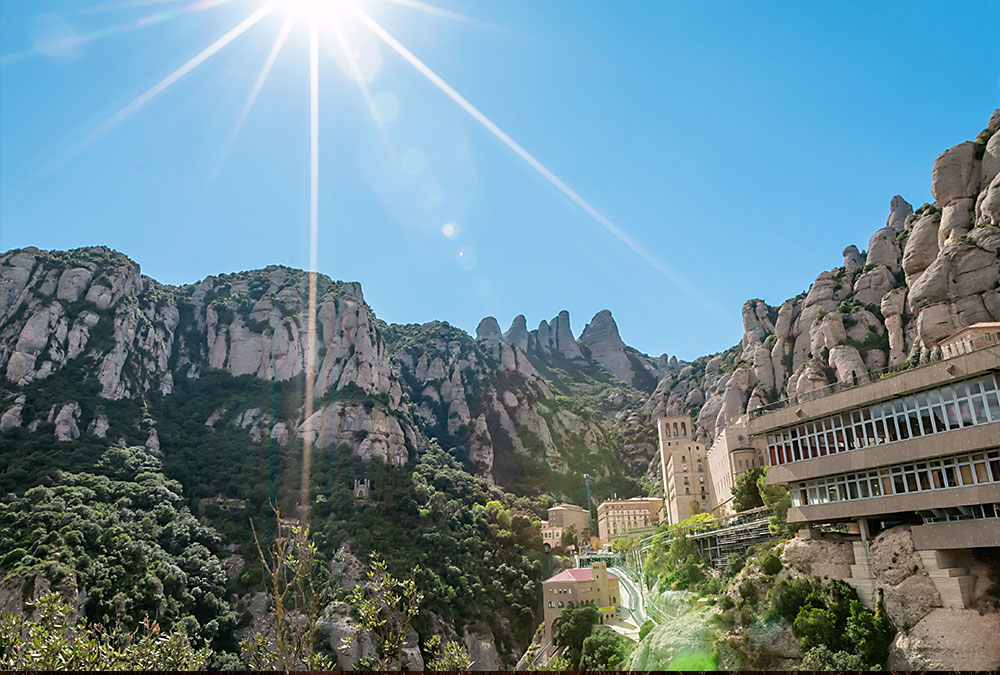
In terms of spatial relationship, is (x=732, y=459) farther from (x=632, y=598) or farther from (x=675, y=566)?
(x=632, y=598)

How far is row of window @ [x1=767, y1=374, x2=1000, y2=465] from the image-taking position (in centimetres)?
2205

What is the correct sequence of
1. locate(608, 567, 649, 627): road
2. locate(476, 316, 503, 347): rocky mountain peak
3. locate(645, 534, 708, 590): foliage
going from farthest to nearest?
locate(476, 316, 503, 347): rocky mountain peak → locate(608, 567, 649, 627): road → locate(645, 534, 708, 590): foliage

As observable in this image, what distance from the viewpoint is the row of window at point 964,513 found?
21.9 m

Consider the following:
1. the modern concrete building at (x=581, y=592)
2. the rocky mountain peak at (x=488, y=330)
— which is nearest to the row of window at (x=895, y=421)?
the modern concrete building at (x=581, y=592)

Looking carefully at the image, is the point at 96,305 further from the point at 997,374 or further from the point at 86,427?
the point at 997,374

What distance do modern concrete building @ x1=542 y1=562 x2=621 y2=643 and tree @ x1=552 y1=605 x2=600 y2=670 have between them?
3.81 m

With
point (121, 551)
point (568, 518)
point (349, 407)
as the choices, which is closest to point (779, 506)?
point (121, 551)

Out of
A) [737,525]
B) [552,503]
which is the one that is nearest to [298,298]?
[552,503]

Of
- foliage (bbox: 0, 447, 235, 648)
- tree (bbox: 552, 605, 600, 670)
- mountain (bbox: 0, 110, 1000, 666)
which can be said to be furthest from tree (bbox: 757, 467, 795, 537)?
foliage (bbox: 0, 447, 235, 648)

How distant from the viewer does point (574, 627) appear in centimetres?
4675

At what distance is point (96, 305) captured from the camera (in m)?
87.2

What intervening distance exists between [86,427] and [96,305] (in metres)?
23.0

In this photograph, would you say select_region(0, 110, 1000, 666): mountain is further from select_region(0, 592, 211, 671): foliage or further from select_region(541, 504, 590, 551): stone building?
select_region(0, 592, 211, 671): foliage

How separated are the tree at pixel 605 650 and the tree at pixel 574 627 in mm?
2981
